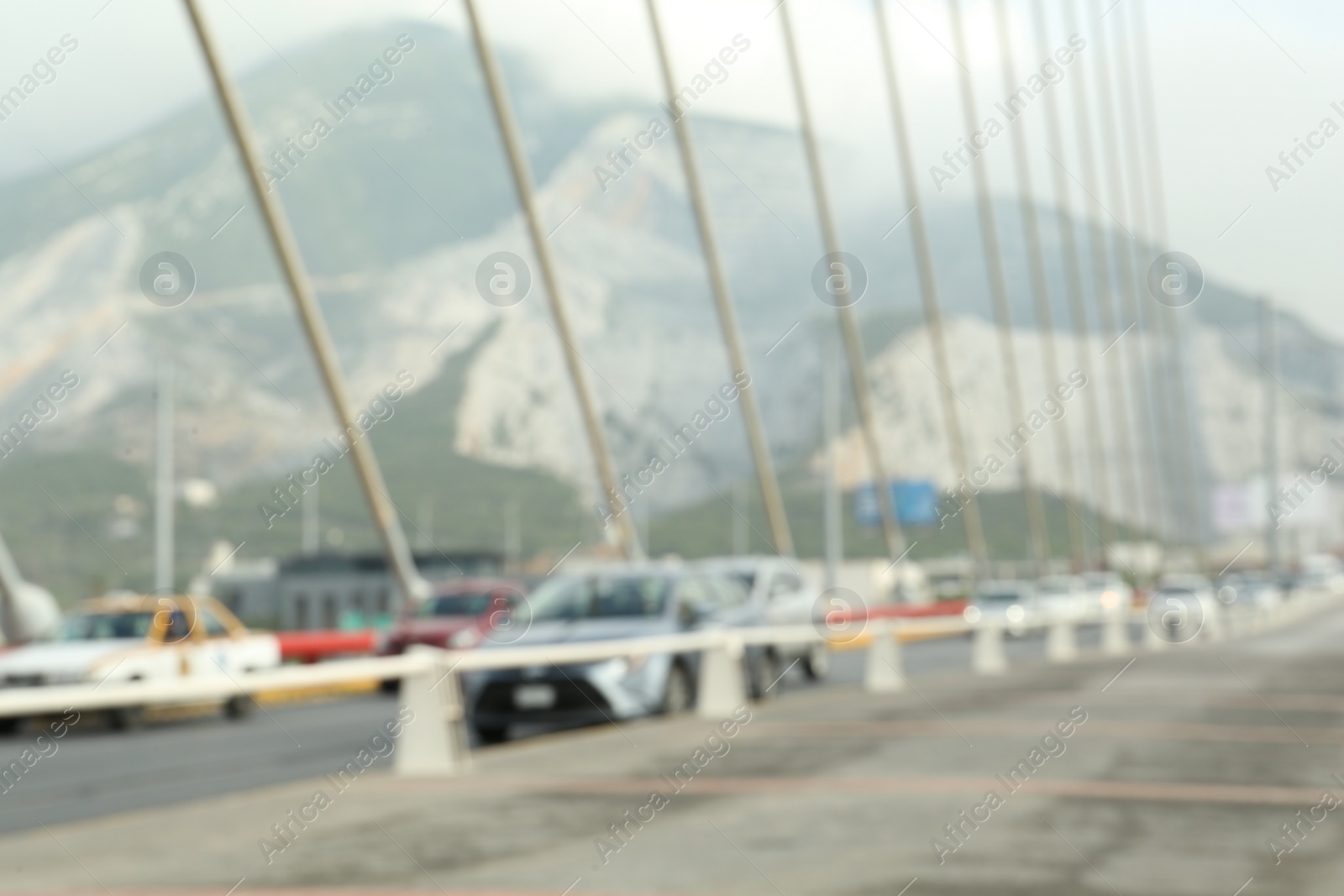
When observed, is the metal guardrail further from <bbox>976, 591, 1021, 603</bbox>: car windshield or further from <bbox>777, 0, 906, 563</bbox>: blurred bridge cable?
<bbox>976, 591, 1021, 603</bbox>: car windshield

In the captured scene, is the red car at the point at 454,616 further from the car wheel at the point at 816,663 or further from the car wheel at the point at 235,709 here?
the car wheel at the point at 816,663

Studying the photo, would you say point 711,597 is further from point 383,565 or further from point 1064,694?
point 383,565

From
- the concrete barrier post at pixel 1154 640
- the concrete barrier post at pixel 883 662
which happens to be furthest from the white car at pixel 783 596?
the concrete barrier post at pixel 1154 640

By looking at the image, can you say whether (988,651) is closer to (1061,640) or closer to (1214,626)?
(1061,640)

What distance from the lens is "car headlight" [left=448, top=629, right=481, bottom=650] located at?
23516 millimetres

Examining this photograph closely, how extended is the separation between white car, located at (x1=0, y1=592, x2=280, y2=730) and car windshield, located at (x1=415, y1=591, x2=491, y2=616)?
3851 millimetres

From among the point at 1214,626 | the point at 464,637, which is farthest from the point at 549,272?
the point at 1214,626

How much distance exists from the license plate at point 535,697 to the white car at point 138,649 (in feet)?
11.2

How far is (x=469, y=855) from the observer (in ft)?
25.8

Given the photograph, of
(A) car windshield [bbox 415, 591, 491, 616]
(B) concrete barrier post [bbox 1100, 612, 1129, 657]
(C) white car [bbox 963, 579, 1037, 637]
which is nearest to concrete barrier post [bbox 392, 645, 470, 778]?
(A) car windshield [bbox 415, 591, 491, 616]

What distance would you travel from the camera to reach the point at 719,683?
17.3 m

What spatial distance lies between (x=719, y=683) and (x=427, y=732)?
5680mm

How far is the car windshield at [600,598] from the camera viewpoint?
56.7 feet

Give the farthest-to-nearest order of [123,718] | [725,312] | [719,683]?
[725,312]
[123,718]
[719,683]
